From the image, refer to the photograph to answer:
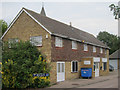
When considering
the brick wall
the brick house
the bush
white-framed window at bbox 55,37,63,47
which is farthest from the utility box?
the bush

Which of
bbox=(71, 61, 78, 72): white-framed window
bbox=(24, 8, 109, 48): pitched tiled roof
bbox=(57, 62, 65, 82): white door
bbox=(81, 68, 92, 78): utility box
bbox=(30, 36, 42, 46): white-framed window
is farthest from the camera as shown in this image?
bbox=(81, 68, 92, 78): utility box

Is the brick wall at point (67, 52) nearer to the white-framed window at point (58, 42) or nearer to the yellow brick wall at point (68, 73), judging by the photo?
the white-framed window at point (58, 42)

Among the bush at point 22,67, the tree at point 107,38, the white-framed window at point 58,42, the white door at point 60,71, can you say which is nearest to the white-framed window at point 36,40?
the bush at point 22,67

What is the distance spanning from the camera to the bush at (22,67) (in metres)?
14.6

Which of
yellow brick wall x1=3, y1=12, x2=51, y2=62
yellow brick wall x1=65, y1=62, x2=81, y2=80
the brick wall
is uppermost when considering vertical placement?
yellow brick wall x1=3, y1=12, x2=51, y2=62

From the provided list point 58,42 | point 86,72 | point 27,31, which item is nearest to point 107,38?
point 86,72

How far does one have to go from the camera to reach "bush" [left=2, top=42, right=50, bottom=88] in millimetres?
14578

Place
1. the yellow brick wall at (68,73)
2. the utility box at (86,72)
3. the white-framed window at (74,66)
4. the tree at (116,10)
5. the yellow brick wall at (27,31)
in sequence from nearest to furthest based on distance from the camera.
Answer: the tree at (116,10) < the yellow brick wall at (27,31) < the yellow brick wall at (68,73) < the white-framed window at (74,66) < the utility box at (86,72)

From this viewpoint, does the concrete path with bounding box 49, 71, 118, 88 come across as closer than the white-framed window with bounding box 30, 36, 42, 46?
Yes

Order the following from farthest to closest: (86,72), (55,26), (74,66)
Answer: (86,72)
(74,66)
(55,26)

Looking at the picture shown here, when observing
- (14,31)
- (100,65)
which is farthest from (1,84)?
(100,65)

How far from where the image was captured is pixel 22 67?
1458cm

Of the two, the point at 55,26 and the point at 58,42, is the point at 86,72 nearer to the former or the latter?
the point at 58,42

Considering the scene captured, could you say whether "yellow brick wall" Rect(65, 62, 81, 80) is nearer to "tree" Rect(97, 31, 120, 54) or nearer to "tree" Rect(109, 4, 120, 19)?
"tree" Rect(109, 4, 120, 19)
